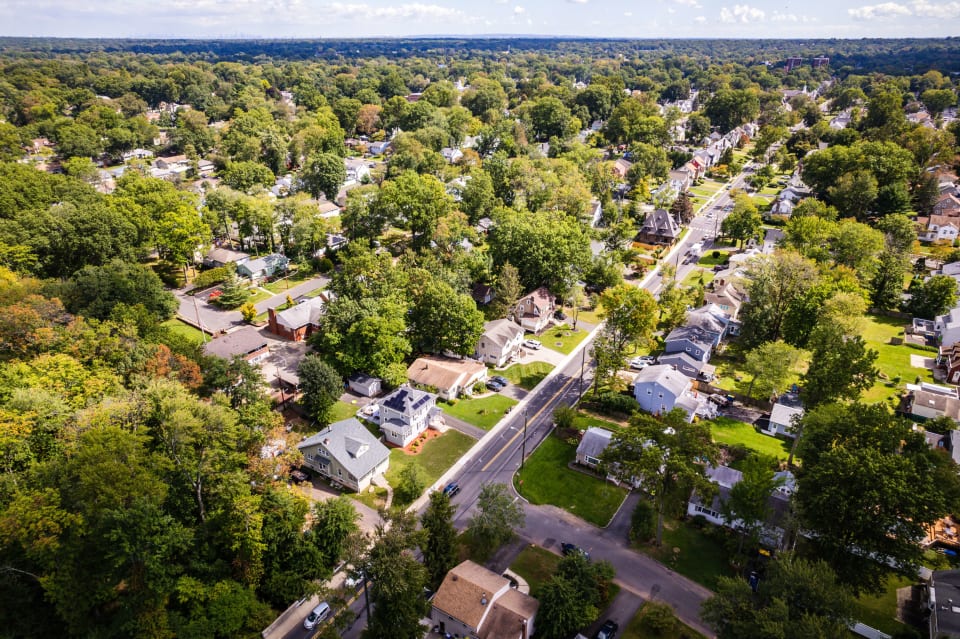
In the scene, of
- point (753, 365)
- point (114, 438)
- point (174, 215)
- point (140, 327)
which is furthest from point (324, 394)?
point (174, 215)

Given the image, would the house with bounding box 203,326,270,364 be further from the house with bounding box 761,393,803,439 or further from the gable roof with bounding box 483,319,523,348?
the house with bounding box 761,393,803,439

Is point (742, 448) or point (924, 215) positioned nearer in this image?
point (742, 448)

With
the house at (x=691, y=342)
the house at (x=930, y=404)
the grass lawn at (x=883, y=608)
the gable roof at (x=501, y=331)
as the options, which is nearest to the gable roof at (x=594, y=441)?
the gable roof at (x=501, y=331)

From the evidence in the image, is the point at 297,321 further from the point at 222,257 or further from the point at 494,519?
the point at 494,519

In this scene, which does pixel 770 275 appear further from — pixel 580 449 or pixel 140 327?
pixel 140 327

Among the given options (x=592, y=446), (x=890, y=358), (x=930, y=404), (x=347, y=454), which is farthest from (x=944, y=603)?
(x=347, y=454)
